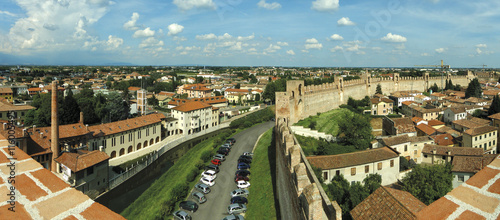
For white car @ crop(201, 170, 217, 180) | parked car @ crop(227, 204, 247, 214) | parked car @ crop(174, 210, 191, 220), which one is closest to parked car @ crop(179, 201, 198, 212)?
parked car @ crop(174, 210, 191, 220)

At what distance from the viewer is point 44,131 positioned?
23.6 metres

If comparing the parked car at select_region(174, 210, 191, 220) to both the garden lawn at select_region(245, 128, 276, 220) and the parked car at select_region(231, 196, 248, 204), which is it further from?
the garden lawn at select_region(245, 128, 276, 220)

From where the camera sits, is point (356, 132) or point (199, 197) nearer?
point (199, 197)

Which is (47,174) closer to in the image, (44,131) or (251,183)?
(251,183)

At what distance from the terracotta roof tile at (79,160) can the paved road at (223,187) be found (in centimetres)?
927

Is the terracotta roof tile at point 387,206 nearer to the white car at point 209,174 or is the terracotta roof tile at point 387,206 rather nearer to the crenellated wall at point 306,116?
the crenellated wall at point 306,116

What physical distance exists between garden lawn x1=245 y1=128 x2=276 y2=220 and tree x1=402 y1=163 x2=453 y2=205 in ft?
26.0

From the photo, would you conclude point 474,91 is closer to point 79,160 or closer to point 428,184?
point 428,184

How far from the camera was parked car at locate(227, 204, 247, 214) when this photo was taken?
15.7 m

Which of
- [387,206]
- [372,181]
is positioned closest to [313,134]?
[372,181]

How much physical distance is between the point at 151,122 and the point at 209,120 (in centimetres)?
1093

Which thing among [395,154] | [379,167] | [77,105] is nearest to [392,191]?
[379,167]

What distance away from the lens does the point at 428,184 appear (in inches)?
628

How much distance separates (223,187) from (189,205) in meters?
3.49
